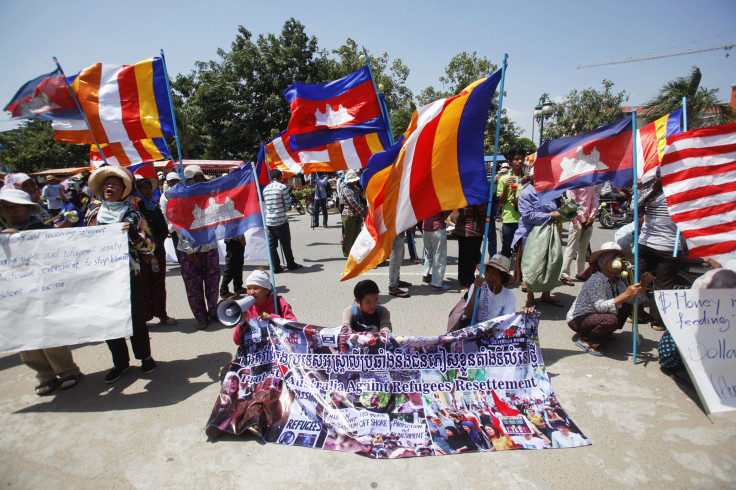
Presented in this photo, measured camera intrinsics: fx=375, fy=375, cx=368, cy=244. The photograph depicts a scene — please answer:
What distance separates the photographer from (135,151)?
5289mm

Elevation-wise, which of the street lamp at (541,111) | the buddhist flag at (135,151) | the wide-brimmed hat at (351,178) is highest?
the street lamp at (541,111)

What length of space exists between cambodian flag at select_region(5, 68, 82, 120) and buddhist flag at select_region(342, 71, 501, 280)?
4539 mm

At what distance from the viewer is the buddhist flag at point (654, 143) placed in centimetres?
449

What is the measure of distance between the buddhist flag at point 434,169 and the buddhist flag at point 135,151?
12.8 feet

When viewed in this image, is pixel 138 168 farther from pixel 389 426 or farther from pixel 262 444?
pixel 389 426

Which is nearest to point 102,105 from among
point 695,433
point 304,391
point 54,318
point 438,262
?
point 54,318

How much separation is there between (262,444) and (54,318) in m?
2.07

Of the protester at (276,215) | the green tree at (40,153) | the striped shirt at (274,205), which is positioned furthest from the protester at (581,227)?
the green tree at (40,153)

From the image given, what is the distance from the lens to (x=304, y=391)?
293 centimetres

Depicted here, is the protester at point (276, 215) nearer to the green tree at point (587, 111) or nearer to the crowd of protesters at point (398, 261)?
the crowd of protesters at point (398, 261)

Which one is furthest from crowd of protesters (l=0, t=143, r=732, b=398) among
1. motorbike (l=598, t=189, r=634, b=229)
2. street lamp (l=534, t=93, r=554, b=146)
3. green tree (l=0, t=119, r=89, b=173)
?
green tree (l=0, t=119, r=89, b=173)

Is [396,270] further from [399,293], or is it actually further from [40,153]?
[40,153]

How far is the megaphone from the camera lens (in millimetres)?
3001

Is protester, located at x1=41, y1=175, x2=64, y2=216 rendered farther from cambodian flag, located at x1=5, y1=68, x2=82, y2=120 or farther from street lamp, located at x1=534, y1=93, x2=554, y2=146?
street lamp, located at x1=534, y1=93, x2=554, y2=146
